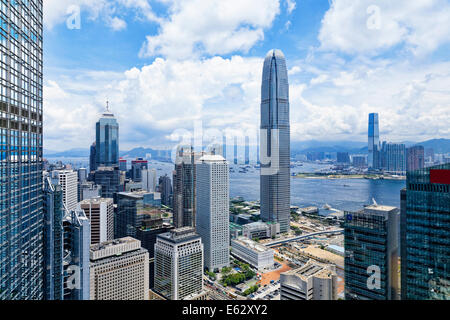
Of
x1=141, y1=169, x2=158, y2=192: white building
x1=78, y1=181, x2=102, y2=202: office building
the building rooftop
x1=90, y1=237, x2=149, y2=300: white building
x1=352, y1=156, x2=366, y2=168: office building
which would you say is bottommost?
the building rooftop

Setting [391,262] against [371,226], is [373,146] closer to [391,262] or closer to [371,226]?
[371,226]

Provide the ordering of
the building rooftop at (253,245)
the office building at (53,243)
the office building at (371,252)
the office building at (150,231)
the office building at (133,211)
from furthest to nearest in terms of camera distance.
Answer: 1. the office building at (133,211)
2. the building rooftop at (253,245)
3. the office building at (150,231)
4. the office building at (53,243)
5. the office building at (371,252)

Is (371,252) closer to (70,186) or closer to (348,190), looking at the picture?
(348,190)

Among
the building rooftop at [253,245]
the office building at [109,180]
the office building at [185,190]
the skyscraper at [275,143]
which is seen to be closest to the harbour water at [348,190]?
the office building at [185,190]

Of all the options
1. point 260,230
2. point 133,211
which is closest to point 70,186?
point 133,211

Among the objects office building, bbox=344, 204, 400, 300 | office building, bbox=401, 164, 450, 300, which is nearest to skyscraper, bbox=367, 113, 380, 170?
A: office building, bbox=401, 164, 450, 300

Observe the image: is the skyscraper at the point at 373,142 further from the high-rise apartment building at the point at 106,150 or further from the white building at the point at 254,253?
the high-rise apartment building at the point at 106,150

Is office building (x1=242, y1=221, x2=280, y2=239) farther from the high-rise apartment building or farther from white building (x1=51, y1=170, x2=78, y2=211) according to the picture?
white building (x1=51, y1=170, x2=78, y2=211)
